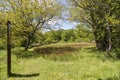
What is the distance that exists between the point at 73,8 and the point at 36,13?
17.7ft

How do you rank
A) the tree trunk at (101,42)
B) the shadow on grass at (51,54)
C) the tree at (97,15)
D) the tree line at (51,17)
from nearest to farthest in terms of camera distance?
the shadow on grass at (51,54) → the tree at (97,15) → the tree line at (51,17) → the tree trunk at (101,42)

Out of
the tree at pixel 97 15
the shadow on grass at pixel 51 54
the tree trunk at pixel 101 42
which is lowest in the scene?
the shadow on grass at pixel 51 54

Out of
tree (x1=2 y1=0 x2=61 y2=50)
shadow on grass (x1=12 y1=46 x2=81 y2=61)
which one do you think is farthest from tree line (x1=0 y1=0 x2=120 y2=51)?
shadow on grass (x1=12 y1=46 x2=81 y2=61)

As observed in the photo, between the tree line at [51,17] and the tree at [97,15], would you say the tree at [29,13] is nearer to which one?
the tree line at [51,17]

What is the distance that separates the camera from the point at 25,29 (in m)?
29.7

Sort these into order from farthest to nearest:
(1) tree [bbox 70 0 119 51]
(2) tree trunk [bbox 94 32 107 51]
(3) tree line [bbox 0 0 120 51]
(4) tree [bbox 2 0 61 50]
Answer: (4) tree [bbox 2 0 61 50]
(2) tree trunk [bbox 94 32 107 51]
(3) tree line [bbox 0 0 120 51]
(1) tree [bbox 70 0 119 51]

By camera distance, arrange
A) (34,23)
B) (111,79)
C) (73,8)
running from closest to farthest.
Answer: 1. (111,79)
2. (73,8)
3. (34,23)

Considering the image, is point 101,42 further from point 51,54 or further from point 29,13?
point 29,13

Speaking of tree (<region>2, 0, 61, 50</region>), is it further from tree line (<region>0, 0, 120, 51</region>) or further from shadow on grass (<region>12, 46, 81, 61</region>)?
shadow on grass (<region>12, 46, 81, 61</region>)

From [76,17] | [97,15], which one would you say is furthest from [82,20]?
[97,15]

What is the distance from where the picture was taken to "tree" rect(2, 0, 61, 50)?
28984mm

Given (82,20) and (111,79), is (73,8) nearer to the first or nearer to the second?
(82,20)

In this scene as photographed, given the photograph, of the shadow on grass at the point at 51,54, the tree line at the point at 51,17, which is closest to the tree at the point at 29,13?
the tree line at the point at 51,17

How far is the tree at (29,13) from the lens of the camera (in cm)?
2898
